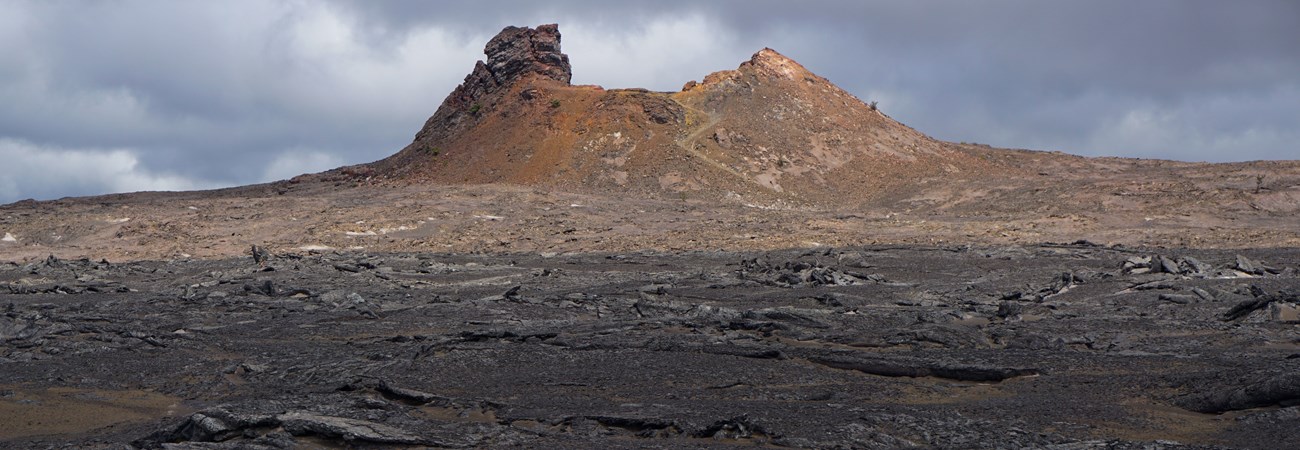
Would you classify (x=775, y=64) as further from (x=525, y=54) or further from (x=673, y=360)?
(x=673, y=360)

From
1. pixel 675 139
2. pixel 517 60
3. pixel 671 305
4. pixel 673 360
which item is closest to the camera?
pixel 673 360

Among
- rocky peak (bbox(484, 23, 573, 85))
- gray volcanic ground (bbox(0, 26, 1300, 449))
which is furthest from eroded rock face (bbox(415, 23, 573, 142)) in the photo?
gray volcanic ground (bbox(0, 26, 1300, 449))

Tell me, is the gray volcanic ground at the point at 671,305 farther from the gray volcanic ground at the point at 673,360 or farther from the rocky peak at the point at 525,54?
the rocky peak at the point at 525,54

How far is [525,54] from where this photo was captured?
197ft

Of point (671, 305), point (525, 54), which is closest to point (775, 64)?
point (525, 54)

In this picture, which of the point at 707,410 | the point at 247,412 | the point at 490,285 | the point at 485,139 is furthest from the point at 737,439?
the point at 485,139

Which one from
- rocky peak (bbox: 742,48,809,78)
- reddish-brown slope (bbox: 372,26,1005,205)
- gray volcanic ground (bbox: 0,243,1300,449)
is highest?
rocky peak (bbox: 742,48,809,78)

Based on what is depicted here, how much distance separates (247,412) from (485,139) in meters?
44.8

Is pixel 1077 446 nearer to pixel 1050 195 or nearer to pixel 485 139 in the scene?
pixel 1050 195

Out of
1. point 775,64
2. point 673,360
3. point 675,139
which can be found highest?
point 775,64

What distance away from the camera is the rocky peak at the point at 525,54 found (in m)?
59.8

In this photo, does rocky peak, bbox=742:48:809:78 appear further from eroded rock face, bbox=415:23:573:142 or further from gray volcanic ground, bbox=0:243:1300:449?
gray volcanic ground, bbox=0:243:1300:449

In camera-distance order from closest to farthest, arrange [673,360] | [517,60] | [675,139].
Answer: [673,360] → [675,139] → [517,60]

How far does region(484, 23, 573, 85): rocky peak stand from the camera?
5981 cm
